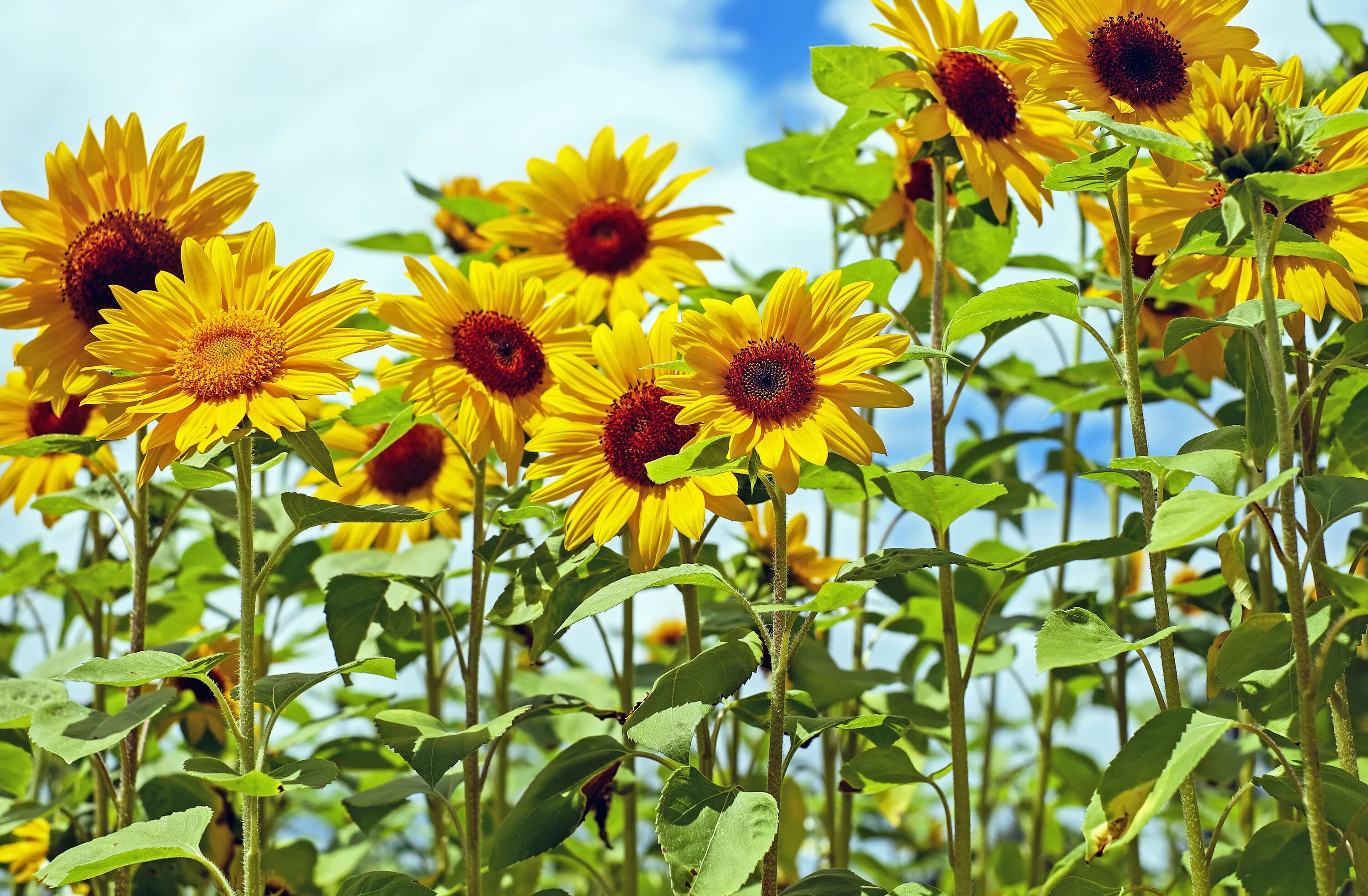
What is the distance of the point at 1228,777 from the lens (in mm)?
1350

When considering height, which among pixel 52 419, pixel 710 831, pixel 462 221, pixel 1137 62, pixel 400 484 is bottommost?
pixel 710 831

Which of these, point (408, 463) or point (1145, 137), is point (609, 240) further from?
point (1145, 137)

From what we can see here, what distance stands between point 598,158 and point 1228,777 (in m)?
1.02

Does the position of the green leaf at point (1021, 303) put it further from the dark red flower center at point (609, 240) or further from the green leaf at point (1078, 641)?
the dark red flower center at point (609, 240)

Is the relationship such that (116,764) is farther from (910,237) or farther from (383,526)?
(910,237)

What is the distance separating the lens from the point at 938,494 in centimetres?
100

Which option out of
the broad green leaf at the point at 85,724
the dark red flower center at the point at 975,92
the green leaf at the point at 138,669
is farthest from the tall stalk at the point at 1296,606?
the broad green leaf at the point at 85,724

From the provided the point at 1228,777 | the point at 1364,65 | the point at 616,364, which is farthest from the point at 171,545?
the point at 1364,65

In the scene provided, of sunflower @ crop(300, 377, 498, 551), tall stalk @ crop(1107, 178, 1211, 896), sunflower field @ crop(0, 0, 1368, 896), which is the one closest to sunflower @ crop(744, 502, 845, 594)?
sunflower field @ crop(0, 0, 1368, 896)

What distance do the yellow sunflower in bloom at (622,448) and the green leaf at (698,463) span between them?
0.21 ft

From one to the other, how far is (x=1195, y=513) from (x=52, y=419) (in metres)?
1.31

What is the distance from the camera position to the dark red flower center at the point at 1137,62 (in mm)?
953

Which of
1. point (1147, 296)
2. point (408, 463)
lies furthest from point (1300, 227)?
point (408, 463)

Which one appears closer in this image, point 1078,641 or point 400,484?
point 1078,641
